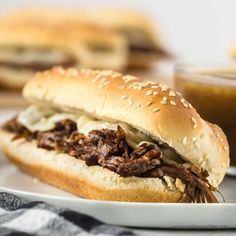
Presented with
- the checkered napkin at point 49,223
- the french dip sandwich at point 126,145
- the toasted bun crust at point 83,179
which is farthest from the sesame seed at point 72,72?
the checkered napkin at point 49,223

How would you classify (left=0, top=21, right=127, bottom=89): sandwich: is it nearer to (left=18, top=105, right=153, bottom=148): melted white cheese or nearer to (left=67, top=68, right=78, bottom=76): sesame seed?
(left=18, top=105, right=153, bottom=148): melted white cheese

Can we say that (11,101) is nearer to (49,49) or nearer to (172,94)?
(49,49)

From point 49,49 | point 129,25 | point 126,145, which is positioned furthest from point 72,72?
point 129,25

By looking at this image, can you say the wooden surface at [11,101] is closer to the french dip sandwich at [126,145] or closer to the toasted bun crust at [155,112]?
the french dip sandwich at [126,145]

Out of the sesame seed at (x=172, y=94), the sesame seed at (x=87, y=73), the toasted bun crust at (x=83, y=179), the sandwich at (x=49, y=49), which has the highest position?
the sesame seed at (x=172, y=94)

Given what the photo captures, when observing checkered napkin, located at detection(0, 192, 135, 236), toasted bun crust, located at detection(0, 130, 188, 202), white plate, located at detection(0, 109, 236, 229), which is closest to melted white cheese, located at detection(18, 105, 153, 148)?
toasted bun crust, located at detection(0, 130, 188, 202)

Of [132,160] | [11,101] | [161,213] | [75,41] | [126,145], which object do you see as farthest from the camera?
[75,41]

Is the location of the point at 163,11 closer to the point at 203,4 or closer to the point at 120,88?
the point at 203,4
